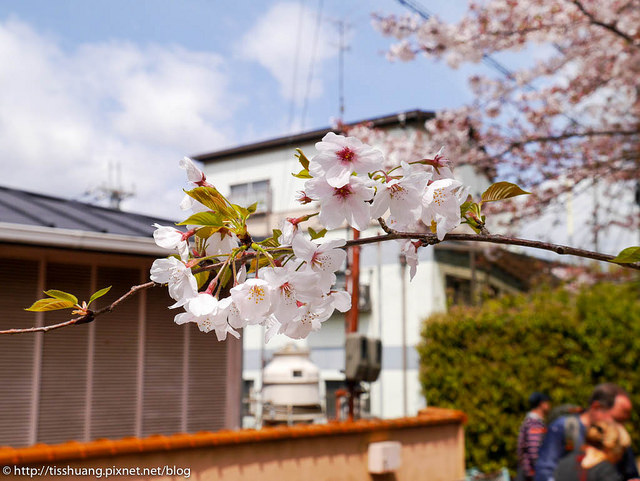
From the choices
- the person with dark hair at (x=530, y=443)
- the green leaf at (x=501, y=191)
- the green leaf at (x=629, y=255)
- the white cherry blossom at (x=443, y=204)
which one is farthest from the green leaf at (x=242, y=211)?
the person with dark hair at (x=530, y=443)

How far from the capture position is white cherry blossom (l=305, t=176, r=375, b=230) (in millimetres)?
1080

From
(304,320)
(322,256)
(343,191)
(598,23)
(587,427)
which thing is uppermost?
(598,23)

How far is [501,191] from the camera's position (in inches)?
46.0

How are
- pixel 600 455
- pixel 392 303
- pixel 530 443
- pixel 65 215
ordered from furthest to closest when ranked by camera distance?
pixel 392 303 < pixel 530 443 < pixel 65 215 < pixel 600 455

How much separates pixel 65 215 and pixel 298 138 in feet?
38.9

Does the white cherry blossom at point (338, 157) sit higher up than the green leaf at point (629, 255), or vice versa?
the white cherry blossom at point (338, 157)

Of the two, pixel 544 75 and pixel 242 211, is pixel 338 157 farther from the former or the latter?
pixel 544 75

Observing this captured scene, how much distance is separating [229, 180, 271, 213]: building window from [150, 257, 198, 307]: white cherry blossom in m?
18.1

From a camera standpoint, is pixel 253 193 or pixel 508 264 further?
pixel 253 193

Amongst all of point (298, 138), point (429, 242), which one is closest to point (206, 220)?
point (429, 242)

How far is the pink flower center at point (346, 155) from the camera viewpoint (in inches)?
42.6

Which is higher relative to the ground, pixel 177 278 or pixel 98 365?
pixel 177 278

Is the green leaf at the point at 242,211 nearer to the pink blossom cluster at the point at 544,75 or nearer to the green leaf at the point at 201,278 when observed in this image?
the green leaf at the point at 201,278

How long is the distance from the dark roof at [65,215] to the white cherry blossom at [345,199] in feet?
14.7
